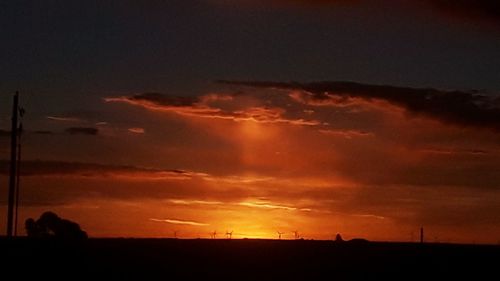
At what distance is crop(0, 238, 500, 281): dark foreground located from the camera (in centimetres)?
3800

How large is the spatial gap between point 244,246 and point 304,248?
9.05 ft

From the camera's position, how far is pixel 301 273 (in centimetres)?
3894

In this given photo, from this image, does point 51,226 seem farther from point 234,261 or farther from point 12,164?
point 234,261

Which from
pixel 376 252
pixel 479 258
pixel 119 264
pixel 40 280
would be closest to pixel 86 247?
pixel 119 264

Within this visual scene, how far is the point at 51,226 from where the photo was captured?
65.6 meters

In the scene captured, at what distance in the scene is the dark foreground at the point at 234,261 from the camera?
3800cm

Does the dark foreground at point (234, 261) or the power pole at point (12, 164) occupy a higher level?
the power pole at point (12, 164)

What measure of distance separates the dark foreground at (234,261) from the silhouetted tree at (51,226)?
14772 millimetres

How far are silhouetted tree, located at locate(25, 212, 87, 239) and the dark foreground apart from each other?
14.8 meters

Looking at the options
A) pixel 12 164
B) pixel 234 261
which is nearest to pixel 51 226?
pixel 12 164

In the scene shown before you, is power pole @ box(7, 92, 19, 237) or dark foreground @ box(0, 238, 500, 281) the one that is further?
power pole @ box(7, 92, 19, 237)

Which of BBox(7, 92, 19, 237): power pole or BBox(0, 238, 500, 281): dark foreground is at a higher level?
BBox(7, 92, 19, 237): power pole

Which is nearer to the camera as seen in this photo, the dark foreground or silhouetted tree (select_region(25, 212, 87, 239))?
the dark foreground

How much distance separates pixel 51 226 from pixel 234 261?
26457 millimetres
